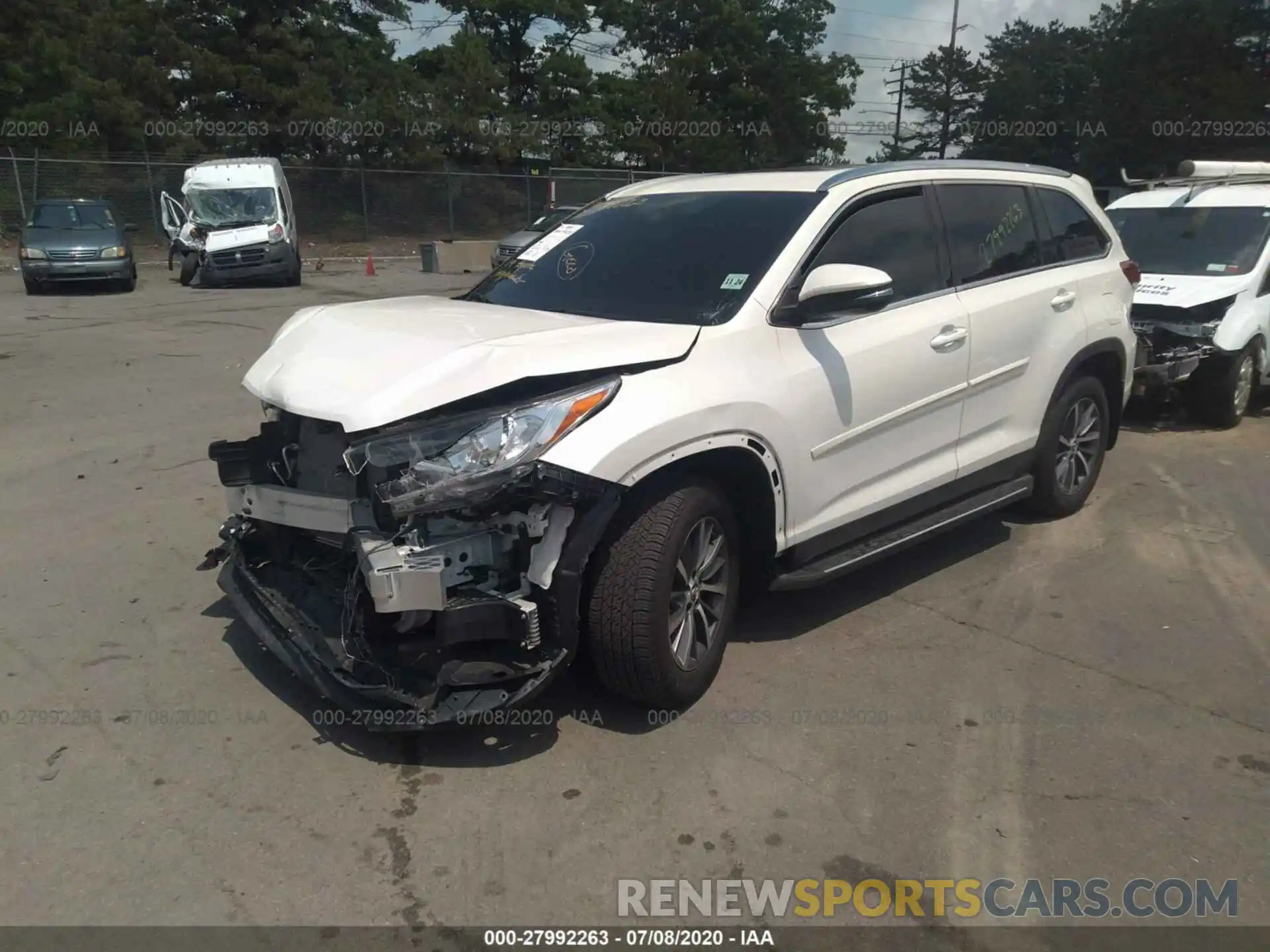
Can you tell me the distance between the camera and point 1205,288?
27.8 feet

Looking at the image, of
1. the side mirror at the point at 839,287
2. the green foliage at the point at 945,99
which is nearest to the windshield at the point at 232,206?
the side mirror at the point at 839,287

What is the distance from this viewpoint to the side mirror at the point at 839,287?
13.0ft

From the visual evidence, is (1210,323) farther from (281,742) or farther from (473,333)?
(281,742)

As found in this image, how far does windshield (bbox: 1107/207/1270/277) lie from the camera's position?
347 inches

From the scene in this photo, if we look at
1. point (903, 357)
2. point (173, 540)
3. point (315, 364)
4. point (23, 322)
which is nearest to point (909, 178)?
point (903, 357)

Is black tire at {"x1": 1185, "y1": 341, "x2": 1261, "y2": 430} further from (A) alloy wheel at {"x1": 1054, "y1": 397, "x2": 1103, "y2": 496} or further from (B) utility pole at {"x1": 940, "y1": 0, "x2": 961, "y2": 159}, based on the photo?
(B) utility pole at {"x1": 940, "y1": 0, "x2": 961, "y2": 159}

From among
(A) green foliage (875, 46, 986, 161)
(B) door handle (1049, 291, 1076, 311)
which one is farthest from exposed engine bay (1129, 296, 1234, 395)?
(A) green foliage (875, 46, 986, 161)

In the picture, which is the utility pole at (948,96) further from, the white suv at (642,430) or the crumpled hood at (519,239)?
the white suv at (642,430)

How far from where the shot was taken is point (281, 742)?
3.68 m

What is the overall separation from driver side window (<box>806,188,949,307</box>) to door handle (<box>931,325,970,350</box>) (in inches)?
8.0

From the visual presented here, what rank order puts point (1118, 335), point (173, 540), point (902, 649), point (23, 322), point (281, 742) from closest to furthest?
1. point (281, 742)
2. point (902, 649)
3. point (173, 540)
4. point (1118, 335)
5. point (23, 322)

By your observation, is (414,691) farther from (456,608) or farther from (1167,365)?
(1167,365)

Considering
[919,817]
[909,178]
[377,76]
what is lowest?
[919,817]

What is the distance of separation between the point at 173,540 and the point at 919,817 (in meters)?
4.12
